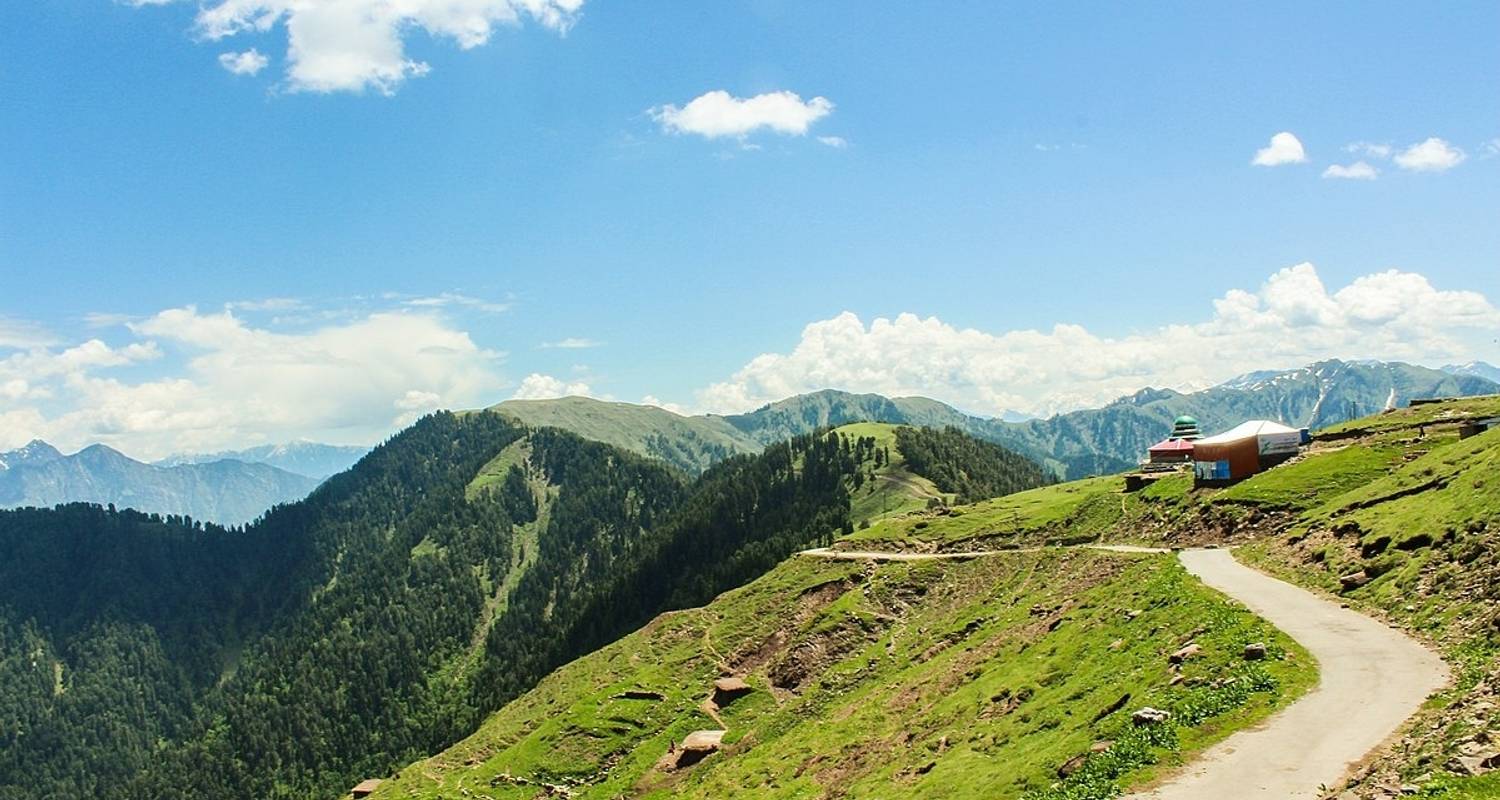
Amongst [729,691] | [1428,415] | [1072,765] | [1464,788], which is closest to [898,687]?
[729,691]

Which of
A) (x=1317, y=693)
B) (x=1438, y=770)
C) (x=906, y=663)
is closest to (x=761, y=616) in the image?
(x=906, y=663)

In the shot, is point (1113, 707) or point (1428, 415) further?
point (1428, 415)

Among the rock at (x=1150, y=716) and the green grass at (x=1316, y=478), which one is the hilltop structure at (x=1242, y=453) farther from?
the rock at (x=1150, y=716)

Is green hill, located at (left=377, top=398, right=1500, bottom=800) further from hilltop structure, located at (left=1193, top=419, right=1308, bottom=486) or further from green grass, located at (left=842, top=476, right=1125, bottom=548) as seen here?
hilltop structure, located at (left=1193, top=419, right=1308, bottom=486)

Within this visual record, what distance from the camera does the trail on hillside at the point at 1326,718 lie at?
953 inches

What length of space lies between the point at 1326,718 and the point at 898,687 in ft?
113

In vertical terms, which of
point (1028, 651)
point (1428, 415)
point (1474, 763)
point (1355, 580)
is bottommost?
point (1028, 651)

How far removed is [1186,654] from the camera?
36.6 meters

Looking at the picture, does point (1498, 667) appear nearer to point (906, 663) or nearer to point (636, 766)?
point (906, 663)

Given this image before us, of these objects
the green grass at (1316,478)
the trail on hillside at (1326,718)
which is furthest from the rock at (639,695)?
the trail on hillside at (1326,718)

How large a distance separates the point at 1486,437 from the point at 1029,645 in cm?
4272

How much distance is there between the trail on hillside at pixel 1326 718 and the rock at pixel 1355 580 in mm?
4517

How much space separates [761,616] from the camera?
102m

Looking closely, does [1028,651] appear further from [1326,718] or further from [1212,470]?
[1212,470]
